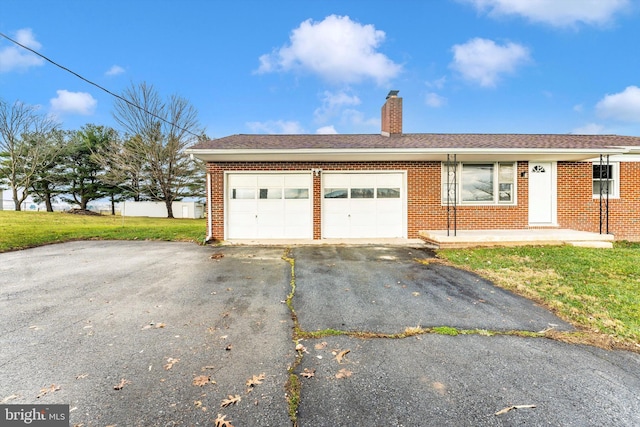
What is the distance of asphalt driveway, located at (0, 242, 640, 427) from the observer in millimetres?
1998

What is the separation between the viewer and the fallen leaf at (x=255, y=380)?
227 cm

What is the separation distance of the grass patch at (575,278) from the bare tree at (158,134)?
22.7 m

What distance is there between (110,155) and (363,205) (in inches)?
897

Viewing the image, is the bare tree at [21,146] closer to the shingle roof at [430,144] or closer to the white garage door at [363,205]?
the shingle roof at [430,144]

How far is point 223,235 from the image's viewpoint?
1005 centimetres

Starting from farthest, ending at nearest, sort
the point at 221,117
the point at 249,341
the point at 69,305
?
the point at 221,117 → the point at 69,305 → the point at 249,341

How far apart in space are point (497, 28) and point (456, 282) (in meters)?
15.2

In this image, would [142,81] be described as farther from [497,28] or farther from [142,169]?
[497,28]

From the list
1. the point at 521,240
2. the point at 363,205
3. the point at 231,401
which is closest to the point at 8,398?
the point at 231,401

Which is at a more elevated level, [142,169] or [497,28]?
[497,28]

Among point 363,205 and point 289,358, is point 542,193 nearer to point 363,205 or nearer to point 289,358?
point 363,205

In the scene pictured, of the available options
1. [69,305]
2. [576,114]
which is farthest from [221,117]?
[576,114]

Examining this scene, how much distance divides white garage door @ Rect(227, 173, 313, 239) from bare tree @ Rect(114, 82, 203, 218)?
16.1m

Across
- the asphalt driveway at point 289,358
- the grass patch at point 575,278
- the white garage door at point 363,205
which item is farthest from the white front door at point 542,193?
the asphalt driveway at point 289,358
